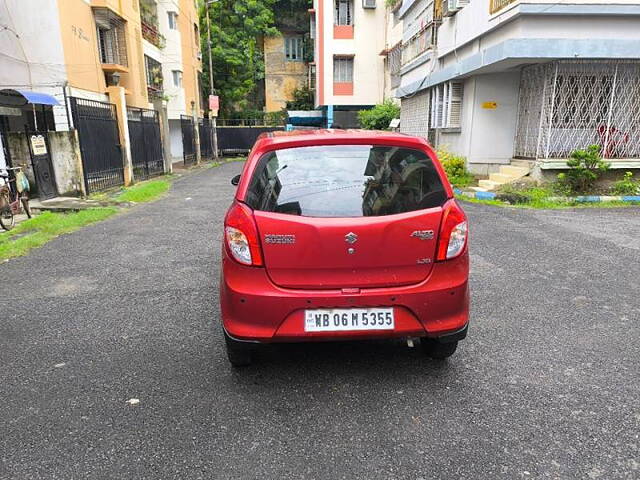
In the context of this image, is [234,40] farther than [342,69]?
Yes

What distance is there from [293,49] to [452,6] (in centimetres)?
2821

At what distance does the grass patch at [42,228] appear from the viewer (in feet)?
22.2

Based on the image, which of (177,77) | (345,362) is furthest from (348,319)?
(177,77)

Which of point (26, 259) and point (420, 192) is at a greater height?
point (420, 192)

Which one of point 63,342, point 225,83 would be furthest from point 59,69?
point 225,83

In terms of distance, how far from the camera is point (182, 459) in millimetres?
2387

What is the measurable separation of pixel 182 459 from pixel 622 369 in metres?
2.85

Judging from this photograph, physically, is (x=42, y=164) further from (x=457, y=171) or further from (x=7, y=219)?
(x=457, y=171)

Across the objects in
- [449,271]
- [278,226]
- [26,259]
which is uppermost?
[278,226]

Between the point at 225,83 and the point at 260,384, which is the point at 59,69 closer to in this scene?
the point at 260,384

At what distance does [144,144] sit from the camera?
16.3m

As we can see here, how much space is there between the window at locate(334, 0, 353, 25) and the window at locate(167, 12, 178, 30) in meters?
9.14

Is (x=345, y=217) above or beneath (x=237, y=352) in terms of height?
above

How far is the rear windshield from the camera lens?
2941 millimetres
